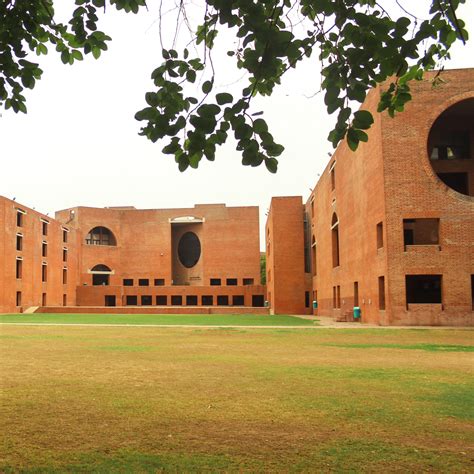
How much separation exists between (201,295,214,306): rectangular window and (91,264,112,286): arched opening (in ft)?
48.9

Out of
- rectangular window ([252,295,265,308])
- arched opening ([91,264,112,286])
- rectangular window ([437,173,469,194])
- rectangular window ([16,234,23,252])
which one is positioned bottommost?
rectangular window ([252,295,265,308])

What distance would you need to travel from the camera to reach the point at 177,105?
463 cm

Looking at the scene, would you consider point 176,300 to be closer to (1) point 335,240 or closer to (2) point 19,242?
(2) point 19,242

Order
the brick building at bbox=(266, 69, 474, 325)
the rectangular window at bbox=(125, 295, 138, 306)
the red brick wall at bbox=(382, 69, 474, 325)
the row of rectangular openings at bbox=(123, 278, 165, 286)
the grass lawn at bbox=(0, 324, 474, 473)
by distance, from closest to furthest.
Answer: the grass lawn at bbox=(0, 324, 474, 473), the red brick wall at bbox=(382, 69, 474, 325), the brick building at bbox=(266, 69, 474, 325), the rectangular window at bbox=(125, 295, 138, 306), the row of rectangular openings at bbox=(123, 278, 165, 286)

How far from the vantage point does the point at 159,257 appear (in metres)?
76.2

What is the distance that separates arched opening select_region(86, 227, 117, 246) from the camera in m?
77.2

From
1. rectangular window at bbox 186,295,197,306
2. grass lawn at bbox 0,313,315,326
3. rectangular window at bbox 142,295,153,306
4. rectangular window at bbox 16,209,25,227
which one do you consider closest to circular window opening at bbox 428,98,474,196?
Result: grass lawn at bbox 0,313,315,326

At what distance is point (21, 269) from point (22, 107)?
52.2 metres

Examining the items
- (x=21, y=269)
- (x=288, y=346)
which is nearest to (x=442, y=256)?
(x=288, y=346)

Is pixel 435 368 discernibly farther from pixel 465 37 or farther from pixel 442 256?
pixel 442 256

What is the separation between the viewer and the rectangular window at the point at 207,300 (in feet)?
233

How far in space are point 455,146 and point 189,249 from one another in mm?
51095

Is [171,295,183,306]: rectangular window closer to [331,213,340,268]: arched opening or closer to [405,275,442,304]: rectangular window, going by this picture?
[331,213,340,268]: arched opening

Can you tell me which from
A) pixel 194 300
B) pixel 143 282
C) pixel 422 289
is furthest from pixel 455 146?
pixel 143 282
